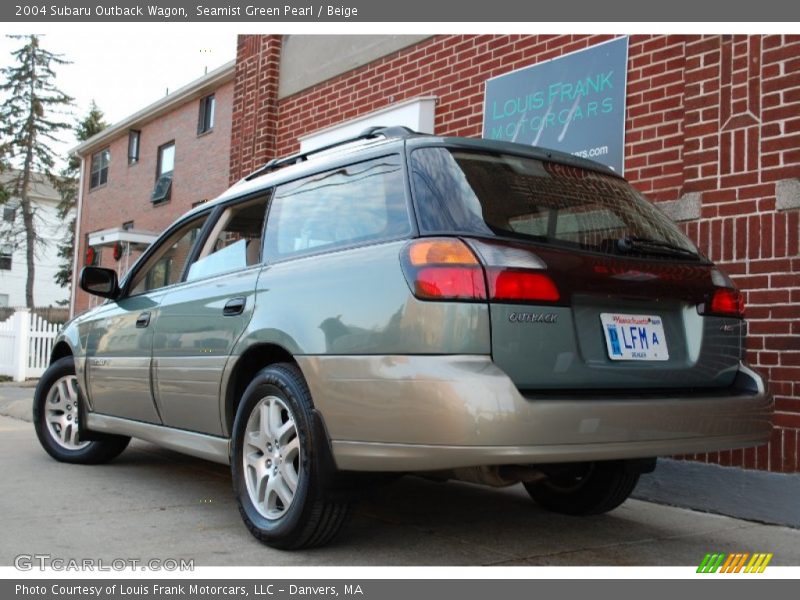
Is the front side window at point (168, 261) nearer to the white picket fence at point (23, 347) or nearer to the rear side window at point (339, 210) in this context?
the rear side window at point (339, 210)

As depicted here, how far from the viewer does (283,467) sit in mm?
3543

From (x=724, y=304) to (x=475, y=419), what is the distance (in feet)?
4.55

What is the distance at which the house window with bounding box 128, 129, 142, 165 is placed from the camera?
2328 cm

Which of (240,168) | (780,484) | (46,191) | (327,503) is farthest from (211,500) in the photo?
(46,191)

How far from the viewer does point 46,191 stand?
49094 millimetres

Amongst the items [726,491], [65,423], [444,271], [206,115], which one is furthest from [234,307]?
[206,115]

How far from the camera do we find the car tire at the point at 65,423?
5.78 m

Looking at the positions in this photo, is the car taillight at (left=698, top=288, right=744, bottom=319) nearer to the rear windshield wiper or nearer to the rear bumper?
the rear windshield wiper

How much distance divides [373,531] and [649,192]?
3.42m

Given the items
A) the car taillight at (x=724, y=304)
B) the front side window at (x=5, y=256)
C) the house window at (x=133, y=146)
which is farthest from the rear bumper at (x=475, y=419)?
the front side window at (x=5, y=256)

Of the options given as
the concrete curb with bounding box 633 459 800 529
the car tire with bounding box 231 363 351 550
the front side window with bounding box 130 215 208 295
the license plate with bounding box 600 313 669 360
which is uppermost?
the front side window with bounding box 130 215 208 295

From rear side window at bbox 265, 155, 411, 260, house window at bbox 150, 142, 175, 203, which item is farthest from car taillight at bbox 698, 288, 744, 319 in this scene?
house window at bbox 150, 142, 175, 203

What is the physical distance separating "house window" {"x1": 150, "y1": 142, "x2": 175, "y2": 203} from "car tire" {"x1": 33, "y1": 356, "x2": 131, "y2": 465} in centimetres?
1538

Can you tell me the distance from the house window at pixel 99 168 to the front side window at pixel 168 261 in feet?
70.3
